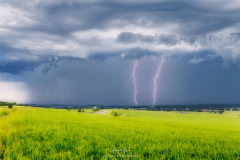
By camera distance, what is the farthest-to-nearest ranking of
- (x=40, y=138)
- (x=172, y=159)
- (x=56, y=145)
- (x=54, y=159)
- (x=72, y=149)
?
(x=40, y=138) → (x=56, y=145) → (x=72, y=149) → (x=172, y=159) → (x=54, y=159)

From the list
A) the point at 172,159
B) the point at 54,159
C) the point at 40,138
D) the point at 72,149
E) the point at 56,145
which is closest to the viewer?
the point at 54,159

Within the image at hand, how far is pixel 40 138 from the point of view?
9.71 m

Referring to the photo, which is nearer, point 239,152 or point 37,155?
point 37,155

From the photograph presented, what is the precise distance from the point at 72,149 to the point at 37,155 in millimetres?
1543

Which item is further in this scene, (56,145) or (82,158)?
(56,145)

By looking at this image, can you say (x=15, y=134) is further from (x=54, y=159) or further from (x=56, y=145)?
(x=54, y=159)

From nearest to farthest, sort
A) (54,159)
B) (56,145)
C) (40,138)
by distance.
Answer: (54,159), (56,145), (40,138)

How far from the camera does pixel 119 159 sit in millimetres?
6090

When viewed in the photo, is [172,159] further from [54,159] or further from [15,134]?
[15,134]

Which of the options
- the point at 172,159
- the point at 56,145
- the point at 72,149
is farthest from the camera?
the point at 56,145

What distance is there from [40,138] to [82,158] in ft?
17.1

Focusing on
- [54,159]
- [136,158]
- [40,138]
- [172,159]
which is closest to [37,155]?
[54,159]

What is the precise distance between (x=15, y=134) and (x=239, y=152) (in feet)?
45.5

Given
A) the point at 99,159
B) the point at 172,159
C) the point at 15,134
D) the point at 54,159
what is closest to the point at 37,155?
the point at 54,159
